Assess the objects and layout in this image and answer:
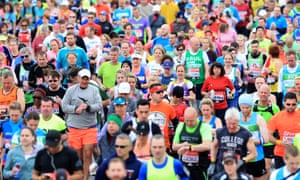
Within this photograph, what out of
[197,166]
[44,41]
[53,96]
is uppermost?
[44,41]

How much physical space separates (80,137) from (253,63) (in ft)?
18.0

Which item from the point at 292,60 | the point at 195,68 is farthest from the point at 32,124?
the point at 292,60

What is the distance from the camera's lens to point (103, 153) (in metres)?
13.3

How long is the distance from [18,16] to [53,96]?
1187 centimetres

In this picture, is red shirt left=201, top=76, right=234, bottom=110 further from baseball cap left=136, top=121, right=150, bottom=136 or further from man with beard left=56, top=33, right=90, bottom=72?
baseball cap left=136, top=121, right=150, bottom=136

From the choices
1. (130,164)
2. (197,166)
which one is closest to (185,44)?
(197,166)

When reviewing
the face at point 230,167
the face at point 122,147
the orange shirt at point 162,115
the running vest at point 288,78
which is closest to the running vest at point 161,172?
the face at point 122,147

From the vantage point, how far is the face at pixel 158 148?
11.8 metres

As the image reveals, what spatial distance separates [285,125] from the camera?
1420 centimetres

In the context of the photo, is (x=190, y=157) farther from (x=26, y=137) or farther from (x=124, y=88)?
(x=26, y=137)

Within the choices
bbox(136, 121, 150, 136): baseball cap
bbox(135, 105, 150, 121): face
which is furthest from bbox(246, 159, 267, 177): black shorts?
bbox(136, 121, 150, 136): baseball cap

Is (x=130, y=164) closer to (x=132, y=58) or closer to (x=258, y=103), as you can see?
(x=258, y=103)

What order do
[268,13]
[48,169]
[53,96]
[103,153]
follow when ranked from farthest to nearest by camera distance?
[268,13], [53,96], [103,153], [48,169]

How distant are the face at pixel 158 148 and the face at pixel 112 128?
1.61m
